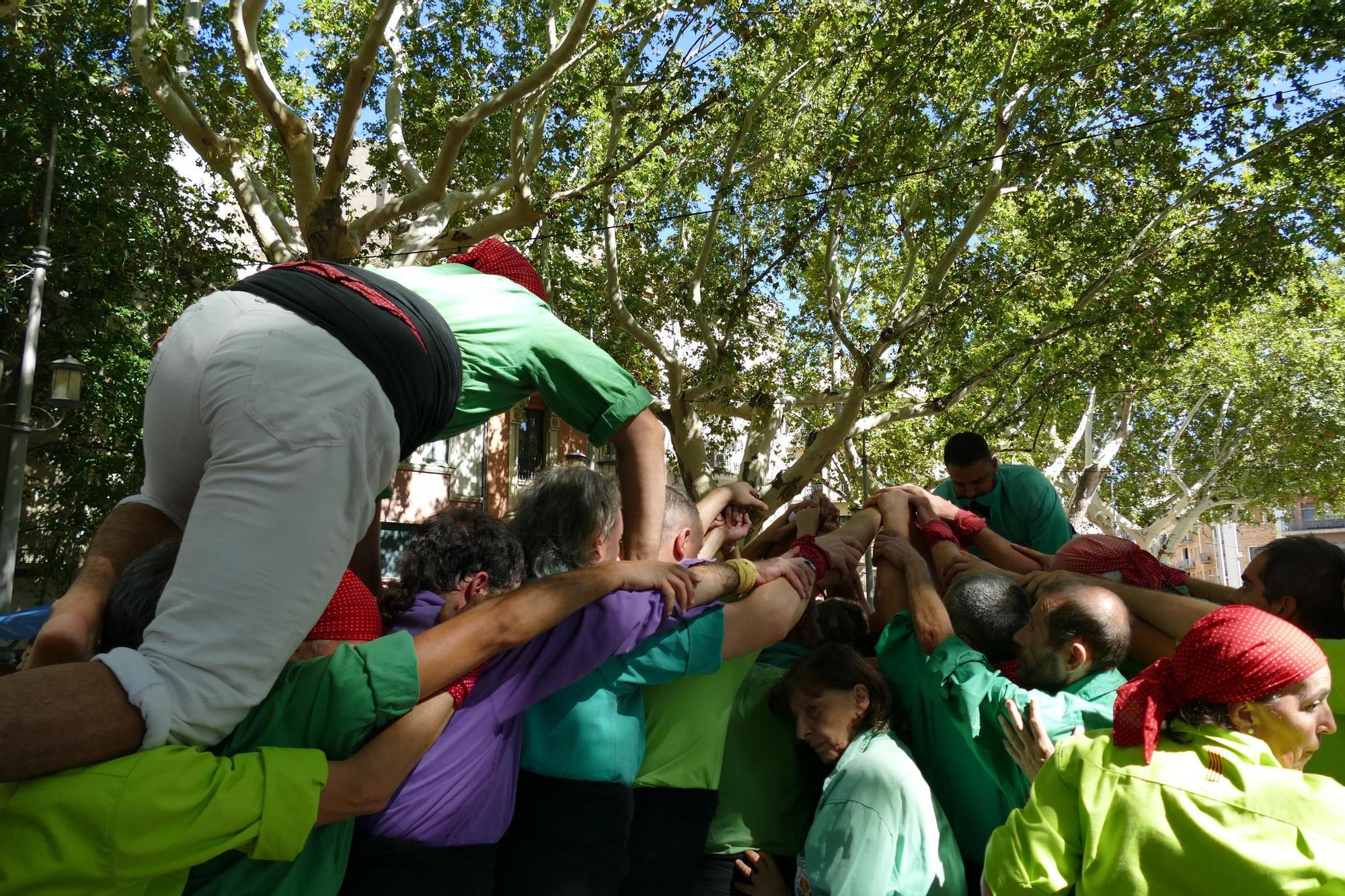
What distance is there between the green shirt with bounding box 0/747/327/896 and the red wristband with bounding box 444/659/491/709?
0.43 meters

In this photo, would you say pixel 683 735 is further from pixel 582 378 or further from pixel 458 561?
pixel 582 378

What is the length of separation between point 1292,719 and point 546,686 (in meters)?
1.61

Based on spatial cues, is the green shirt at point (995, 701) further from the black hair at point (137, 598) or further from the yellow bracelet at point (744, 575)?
the black hair at point (137, 598)

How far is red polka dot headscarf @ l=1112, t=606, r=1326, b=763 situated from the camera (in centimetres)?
197

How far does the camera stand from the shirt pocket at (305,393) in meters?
1.69

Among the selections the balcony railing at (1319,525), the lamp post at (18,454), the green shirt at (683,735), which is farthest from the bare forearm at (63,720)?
the balcony railing at (1319,525)

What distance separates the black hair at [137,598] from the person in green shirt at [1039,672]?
1.89 m

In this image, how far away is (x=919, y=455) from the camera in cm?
2138

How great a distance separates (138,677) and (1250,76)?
12755 mm

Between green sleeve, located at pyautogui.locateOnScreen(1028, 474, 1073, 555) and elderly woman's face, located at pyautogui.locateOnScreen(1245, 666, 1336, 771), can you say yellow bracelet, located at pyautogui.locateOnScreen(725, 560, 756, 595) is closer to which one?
elderly woman's face, located at pyautogui.locateOnScreen(1245, 666, 1336, 771)

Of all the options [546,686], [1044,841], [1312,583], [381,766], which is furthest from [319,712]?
[1312,583]

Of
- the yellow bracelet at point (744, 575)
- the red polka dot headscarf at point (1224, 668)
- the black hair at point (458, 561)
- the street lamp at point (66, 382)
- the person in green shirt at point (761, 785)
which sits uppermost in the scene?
the street lamp at point (66, 382)

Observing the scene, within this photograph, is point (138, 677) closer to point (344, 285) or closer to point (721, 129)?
point (344, 285)

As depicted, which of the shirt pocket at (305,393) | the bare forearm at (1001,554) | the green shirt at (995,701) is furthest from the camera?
the bare forearm at (1001,554)
